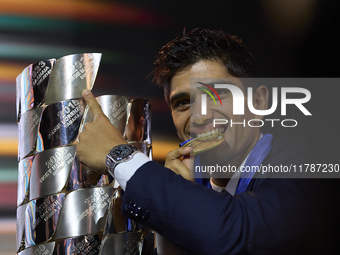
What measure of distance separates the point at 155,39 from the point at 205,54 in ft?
2.61

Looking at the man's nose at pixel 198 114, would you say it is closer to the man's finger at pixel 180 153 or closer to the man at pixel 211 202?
the man at pixel 211 202

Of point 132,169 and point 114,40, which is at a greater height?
point 114,40

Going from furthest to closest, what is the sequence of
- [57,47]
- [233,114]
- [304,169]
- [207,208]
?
1. [57,47]
2. [233,114]
3. [304,169]
4. [207,208]

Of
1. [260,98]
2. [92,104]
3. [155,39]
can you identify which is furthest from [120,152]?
[155,39]

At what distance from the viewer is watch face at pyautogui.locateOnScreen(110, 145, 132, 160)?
0.88 m

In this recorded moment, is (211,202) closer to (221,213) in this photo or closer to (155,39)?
(221,213)

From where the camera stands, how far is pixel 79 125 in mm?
1029

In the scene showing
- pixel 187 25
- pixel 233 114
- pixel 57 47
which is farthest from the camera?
pixel 187 25

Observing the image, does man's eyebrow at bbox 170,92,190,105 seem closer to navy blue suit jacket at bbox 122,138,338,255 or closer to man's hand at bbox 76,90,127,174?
man's hand at bbox 76,90,127,174

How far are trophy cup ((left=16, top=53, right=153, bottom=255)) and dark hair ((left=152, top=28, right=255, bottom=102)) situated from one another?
0.39m

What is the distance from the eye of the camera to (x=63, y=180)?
100 cm

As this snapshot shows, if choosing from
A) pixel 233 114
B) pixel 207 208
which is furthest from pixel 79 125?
pixel 233 114

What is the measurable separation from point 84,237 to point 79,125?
34 cm

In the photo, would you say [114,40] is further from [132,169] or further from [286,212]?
[286,212]
